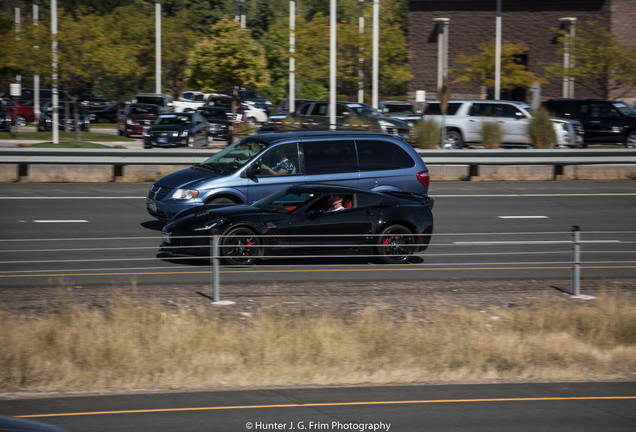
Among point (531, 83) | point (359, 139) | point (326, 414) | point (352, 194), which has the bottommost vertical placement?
point (326, 414)

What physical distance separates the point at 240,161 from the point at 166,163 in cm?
738

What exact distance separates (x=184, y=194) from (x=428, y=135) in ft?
43.3

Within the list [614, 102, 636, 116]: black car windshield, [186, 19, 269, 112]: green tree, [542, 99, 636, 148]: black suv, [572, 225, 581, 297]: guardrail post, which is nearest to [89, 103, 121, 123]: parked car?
[186, 19, 269, 112]: green tree

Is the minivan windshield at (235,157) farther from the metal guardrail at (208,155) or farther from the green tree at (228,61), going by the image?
the green tree at (228,61)

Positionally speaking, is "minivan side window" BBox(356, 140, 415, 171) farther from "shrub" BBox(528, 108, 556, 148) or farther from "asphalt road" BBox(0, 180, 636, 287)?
"shrub" BBox(528, 108, 556, 148)

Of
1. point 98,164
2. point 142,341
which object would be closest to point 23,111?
point 98,164

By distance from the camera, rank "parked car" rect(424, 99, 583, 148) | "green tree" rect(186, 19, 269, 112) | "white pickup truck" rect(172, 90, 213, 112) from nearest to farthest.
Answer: "parked car" rect(424, 99, 583, 148), "green tree" rect(186, 19, 269, 112), "white pickup truck" rect(172, 90, 213, 112)

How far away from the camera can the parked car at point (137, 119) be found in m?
39.8

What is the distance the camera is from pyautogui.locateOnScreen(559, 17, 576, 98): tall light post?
46781 millimetres

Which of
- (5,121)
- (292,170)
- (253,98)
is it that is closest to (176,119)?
(5,121)

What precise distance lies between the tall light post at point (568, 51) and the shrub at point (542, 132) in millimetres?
19970

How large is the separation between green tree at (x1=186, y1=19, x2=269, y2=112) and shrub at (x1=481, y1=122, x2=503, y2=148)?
1528 centimetres

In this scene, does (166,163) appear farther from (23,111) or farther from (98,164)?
(23,111)

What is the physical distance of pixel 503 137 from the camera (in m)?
28.8
